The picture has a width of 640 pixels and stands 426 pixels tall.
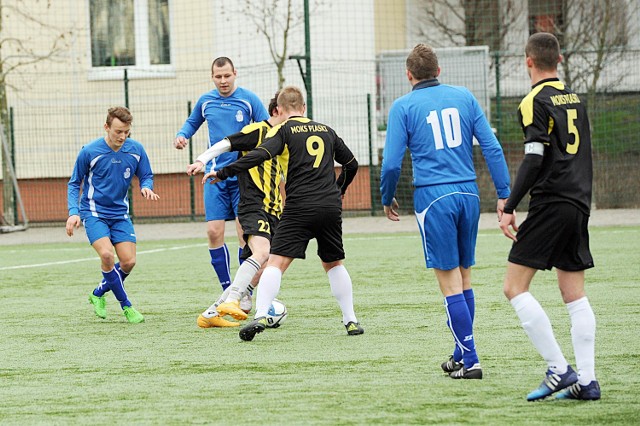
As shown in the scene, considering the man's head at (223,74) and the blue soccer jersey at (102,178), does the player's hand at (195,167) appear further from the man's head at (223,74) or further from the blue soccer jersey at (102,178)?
the man's head at (223,74)

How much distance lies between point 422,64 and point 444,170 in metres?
0.62

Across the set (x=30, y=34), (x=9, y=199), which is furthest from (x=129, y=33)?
(x=9, y=199)

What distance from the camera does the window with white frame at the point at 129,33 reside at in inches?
896

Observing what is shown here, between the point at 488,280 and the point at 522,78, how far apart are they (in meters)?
13.8

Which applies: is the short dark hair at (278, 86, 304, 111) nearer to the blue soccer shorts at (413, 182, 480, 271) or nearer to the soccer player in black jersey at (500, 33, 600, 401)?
the blue soccer shorts at (413, 182, 480, 271)

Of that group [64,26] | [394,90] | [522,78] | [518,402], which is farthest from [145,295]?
[522,78]

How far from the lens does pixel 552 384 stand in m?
5.34

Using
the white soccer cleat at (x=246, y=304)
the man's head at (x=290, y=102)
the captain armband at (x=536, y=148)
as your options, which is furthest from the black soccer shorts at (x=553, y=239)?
the white soccer cleat at (x=246, y=304)

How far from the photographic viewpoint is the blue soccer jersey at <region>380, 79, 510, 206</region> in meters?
6.23

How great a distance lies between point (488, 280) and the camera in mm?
10922

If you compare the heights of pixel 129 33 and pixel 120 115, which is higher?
pixel 129 33

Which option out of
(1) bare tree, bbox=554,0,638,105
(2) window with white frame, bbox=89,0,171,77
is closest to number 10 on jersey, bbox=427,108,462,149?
(1) bare tree, bbox=554,0,638,105

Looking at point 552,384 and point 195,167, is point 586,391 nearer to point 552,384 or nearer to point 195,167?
point 552,384

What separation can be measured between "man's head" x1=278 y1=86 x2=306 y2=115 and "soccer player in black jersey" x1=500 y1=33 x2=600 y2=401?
101 inches
